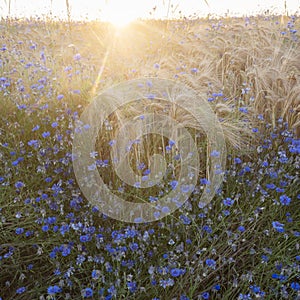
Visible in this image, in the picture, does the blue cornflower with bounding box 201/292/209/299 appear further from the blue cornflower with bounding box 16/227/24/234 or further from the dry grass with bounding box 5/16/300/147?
the dry grass with bounding box 5/16/300/147

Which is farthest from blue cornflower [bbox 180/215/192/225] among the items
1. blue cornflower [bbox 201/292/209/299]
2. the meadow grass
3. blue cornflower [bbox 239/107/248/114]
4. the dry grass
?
blue cornflower [bbox 239/107/248/114]

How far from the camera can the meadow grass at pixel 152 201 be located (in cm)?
175

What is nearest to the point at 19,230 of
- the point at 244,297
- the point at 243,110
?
the point at 244,297

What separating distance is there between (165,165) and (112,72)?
1830 millimetres

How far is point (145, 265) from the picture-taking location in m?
1.81

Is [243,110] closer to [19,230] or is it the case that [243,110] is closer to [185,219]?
[185,219]

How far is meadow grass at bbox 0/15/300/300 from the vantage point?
1746mm

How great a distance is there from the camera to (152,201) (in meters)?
2.01

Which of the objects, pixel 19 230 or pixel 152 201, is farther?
pixel 152 201

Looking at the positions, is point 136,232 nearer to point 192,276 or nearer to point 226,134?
point 192,276

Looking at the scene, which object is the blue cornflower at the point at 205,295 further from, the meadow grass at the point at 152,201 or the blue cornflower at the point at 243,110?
the blue cornflower at the point at 243,110

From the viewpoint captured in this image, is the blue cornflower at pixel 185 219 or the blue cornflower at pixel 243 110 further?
the blue cornflower at pixel 243 110

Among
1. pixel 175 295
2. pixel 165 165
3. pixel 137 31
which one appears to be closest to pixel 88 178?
pixel 165 165

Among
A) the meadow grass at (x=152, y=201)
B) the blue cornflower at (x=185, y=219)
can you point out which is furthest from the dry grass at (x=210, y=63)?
the blue cornflower at (x=185, y=219)
